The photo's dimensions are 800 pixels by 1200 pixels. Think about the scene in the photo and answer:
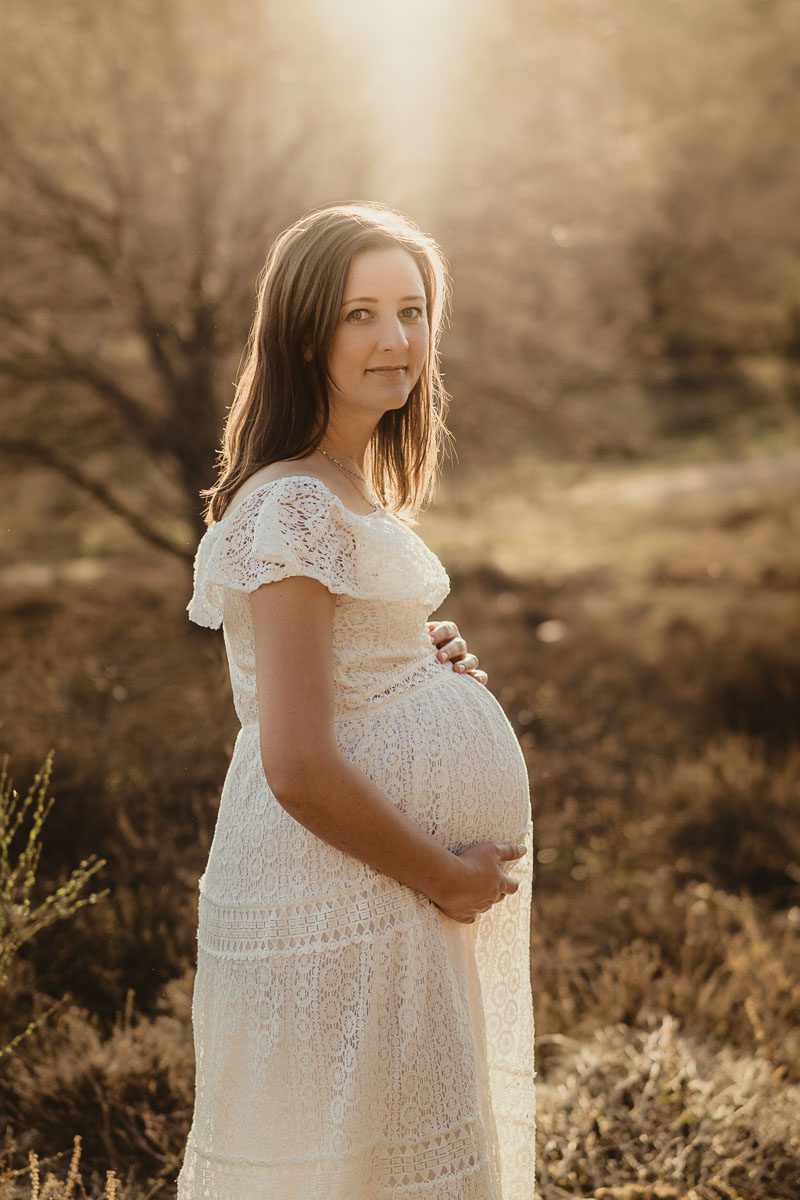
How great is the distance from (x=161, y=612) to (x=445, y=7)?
3925mm

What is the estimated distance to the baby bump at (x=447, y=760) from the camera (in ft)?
Answer: 6.42

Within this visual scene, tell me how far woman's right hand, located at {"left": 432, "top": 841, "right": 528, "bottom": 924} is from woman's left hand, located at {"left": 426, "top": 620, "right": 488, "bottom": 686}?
0.35m

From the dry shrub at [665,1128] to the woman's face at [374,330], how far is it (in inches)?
83.7

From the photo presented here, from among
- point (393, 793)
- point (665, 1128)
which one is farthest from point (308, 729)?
point (665, 1128)

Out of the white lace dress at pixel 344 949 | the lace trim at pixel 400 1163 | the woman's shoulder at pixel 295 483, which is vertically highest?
the woman's shoulder at pixel 295 483

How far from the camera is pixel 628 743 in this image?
6.99 meters

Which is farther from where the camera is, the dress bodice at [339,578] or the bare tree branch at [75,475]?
the bare tree branch at [75,475]

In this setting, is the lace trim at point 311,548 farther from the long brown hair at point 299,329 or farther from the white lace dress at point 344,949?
the long brown hair at point 299,329

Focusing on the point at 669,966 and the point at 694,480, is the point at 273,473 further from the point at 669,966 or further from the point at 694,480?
the point at 694,480

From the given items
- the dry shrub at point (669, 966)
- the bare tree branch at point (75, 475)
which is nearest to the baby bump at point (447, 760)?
the dry shrub at point (669, 966)

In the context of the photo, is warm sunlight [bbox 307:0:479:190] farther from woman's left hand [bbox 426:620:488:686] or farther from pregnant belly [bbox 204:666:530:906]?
pregnant belly [bbox 204:666:530:906]

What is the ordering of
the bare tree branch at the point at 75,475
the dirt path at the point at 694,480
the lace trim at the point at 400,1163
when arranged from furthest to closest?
1. the dirt path at the point at 694,480
2. the bare tree branch at the point at 75,475
3. the lace trim at the point at 400,1163

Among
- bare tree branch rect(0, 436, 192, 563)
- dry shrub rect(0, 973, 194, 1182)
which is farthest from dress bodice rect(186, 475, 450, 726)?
bare tree branch rect(0, 436, 192, 563)

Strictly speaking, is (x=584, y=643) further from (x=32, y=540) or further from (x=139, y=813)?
(x=139, y=813)
